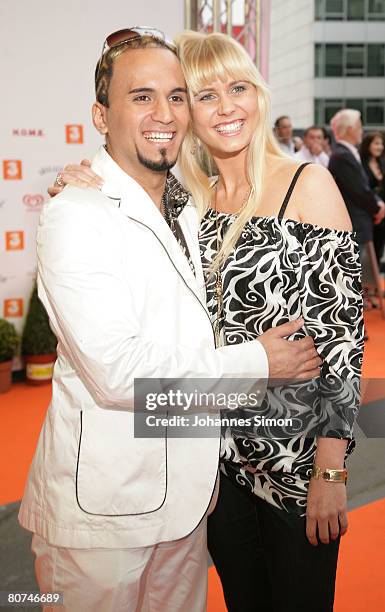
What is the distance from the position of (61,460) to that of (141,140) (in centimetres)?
81

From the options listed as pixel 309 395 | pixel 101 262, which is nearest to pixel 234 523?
pixel 309 395

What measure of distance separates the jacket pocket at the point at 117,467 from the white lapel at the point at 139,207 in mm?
361

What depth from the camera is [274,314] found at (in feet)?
5.17

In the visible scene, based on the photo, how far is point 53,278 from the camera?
1343 mm

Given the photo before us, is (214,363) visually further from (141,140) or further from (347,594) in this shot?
(347,594)

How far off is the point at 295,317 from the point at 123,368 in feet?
1.56

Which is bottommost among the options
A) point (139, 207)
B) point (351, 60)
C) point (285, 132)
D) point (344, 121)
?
point (139, 207)

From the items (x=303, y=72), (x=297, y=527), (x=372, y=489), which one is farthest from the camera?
(x=303, y=72)

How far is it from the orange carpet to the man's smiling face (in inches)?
42.5

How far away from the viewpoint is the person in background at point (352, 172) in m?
5.83

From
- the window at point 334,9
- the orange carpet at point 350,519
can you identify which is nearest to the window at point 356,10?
the window at point 334,9

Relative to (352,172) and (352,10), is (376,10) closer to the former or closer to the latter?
(352,10)

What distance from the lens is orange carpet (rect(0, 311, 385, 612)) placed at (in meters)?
2.38

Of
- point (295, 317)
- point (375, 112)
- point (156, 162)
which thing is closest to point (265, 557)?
point (295, 317)
